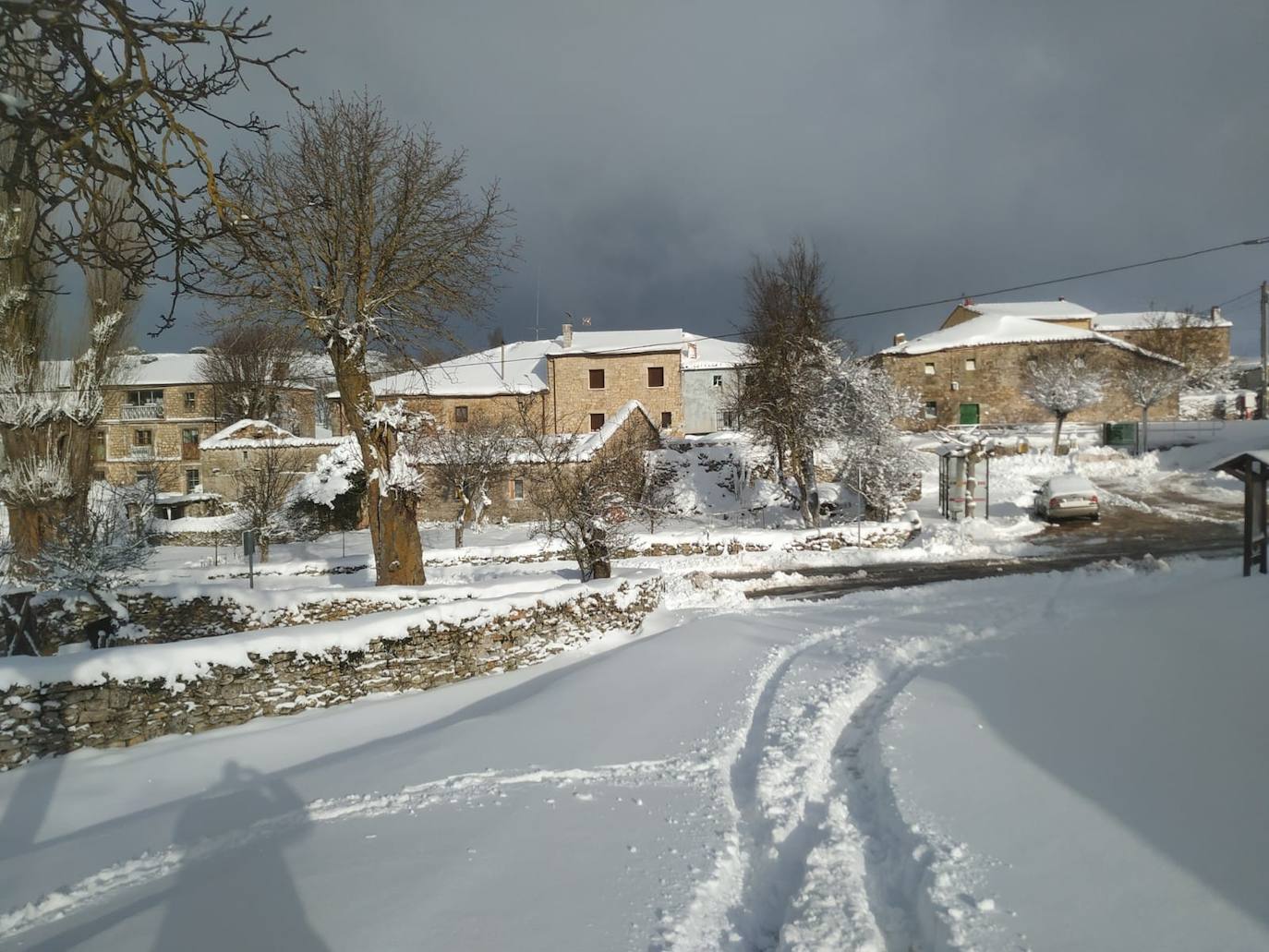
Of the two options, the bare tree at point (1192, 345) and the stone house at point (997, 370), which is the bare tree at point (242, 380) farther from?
the bare tree at point (1192, 345)

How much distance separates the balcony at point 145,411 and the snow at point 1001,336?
4423cm

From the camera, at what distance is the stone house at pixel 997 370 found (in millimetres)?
36844

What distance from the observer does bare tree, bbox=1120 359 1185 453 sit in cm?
3044

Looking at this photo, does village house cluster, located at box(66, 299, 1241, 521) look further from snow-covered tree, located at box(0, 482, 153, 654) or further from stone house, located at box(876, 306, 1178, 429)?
snow-covered tree, located at box(0, 482, 153, 654)

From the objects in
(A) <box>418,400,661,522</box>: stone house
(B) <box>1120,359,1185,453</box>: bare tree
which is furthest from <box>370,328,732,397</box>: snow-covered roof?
(B) <box>1120,359,1185,453</box>: bare tree

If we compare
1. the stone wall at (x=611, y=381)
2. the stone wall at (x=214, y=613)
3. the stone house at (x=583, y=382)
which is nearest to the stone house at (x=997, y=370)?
the stone house at (x=583, y=382)

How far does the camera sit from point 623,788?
4.97 m

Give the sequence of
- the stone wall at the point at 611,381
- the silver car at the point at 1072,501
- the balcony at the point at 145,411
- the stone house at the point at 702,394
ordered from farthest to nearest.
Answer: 1. the stone house at the point at 702,394
2. the balcony at the point at 145,411
3. the stone wall at the point at 611,381
4. the silver car at the point at 1072,501

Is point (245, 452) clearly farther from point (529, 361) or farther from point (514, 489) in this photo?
point (529, 361)

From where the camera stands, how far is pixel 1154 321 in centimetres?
4600

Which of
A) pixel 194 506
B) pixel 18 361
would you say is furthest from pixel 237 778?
pixel 194 506

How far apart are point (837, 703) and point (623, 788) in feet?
8.34

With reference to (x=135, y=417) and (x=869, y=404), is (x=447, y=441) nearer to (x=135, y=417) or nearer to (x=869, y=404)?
(x=869, y=404)

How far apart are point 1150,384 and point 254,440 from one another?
41.0 meters
